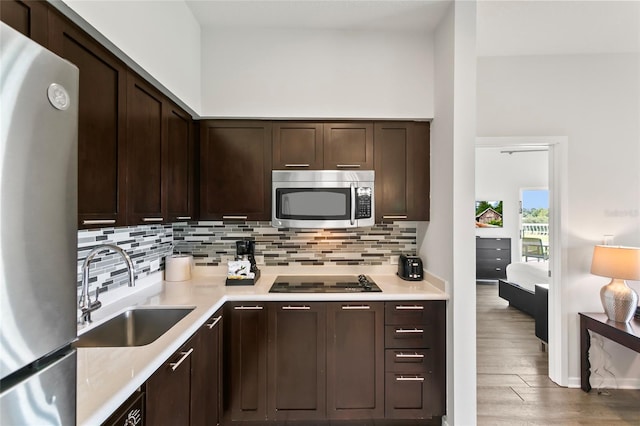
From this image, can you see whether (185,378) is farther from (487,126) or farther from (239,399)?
(487,126)

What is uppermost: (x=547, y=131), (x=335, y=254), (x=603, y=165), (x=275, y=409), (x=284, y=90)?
(x=284, y=90)

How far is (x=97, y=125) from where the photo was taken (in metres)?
1.40

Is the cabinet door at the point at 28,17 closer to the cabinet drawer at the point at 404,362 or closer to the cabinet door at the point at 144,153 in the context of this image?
the cabinet door at the point at 144,153

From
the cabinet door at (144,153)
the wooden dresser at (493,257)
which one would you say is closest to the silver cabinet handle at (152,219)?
the cabinet door at (144,153)

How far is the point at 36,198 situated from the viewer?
0.52 m

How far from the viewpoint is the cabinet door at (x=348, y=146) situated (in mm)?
2568

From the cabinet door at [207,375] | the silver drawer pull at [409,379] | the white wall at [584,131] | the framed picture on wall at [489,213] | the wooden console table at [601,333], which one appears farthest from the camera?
the framed picture on wall at [489,213]

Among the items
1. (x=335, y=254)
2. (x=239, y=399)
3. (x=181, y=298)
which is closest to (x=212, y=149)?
(x=181, y=298)

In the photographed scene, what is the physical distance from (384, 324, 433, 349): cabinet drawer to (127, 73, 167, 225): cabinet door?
5.64ft

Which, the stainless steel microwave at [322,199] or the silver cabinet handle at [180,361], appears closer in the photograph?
the silver cabinet handle at [180,361]

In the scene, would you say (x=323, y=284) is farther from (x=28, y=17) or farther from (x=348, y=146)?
(x=28, y=17)

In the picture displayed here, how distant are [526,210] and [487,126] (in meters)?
5.17

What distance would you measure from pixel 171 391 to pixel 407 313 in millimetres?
1534

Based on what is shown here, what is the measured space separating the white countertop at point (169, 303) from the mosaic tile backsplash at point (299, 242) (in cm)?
9
